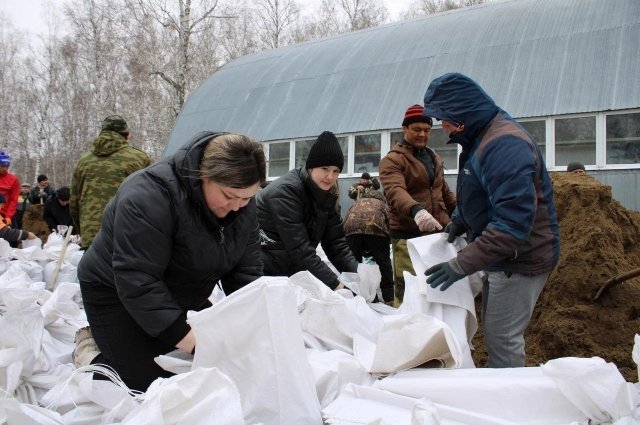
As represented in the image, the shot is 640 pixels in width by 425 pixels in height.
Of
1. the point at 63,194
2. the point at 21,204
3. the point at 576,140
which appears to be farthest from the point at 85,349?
the point at 21,204

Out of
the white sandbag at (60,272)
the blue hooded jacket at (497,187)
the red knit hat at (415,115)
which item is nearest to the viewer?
the blue hooded jacket at (497,187)

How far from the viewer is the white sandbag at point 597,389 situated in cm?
161

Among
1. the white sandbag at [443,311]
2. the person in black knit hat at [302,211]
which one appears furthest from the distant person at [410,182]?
the white sandbag at [443,311]

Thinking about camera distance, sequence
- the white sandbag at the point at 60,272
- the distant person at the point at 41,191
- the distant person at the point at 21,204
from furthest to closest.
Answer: the distant person at the point at 41,191 → the distant person at the point at 21,204 → the white sandbag at the point at 60,272

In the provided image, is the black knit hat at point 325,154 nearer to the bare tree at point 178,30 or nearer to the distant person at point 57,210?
Answer: the distant person at point 57,210

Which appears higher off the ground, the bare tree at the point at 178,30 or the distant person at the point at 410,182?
the bare tree at the point at 178,30

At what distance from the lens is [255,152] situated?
81.4 inches

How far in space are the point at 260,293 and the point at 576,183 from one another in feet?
10.1

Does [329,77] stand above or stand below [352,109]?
above

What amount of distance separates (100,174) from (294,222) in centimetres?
194

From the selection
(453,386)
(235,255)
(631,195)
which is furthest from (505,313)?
(631,195)

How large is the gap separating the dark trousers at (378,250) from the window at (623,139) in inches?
191

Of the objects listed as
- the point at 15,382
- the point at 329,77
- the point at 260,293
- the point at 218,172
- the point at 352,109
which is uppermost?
the point at 329,77

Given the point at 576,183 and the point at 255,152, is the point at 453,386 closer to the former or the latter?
the point at 255,152
